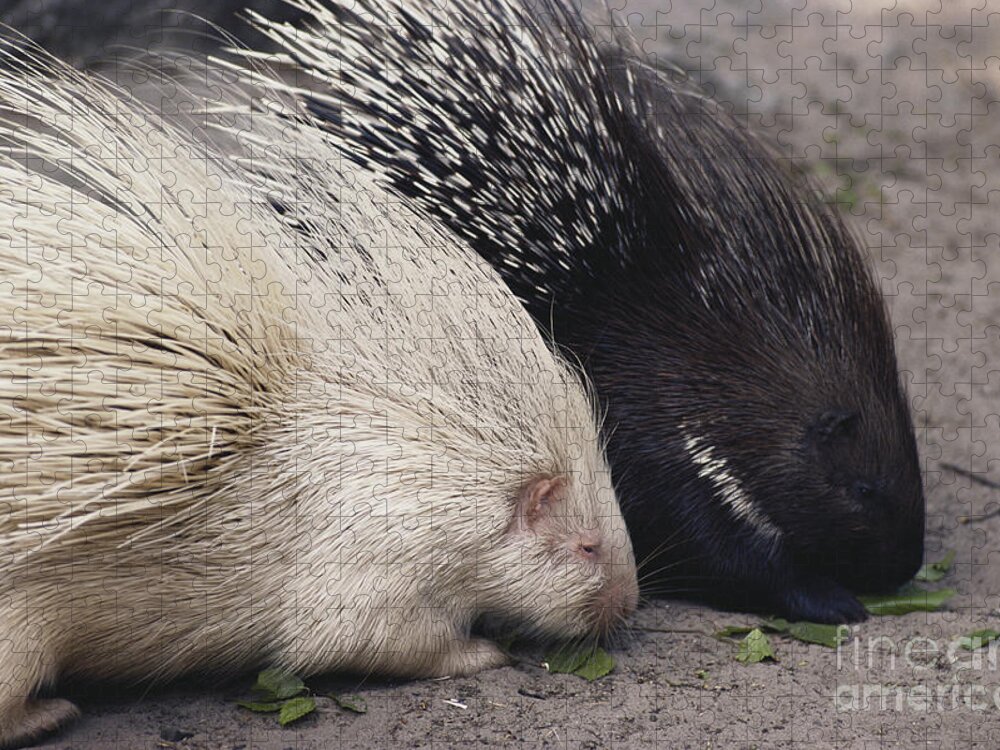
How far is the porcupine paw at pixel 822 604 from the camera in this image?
3.21 metres

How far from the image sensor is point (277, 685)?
2.61 m

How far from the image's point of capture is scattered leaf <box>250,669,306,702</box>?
2.60m

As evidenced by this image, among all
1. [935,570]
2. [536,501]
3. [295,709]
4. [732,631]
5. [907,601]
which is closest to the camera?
[295,709]

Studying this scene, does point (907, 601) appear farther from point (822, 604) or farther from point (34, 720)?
point (34, 720)

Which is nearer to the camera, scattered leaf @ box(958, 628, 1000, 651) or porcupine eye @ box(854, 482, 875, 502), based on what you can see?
scattered leaf @ box(958, 628, 1000, 651)

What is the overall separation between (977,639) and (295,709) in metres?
1.68

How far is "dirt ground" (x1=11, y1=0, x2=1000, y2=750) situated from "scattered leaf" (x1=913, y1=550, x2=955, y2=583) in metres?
0.04

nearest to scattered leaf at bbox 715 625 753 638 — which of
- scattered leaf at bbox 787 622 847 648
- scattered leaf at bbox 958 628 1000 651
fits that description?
scattered leaf at bbox 787 622 847 648

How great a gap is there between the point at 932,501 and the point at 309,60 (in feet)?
8.04

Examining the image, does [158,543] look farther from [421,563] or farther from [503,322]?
[503,322]

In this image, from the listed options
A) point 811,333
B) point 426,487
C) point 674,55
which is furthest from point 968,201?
point 426,487

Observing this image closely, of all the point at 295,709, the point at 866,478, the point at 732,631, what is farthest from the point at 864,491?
the point at 295,709

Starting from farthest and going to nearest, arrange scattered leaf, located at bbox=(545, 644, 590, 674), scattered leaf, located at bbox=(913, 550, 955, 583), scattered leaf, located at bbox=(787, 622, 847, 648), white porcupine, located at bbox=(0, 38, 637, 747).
Answer: scattered leaf, located at bbox=(913, 550, 955, 583) < scattered leaf, located at bbox=(787, 622, 847, 648) < scattered leaf, located at bbox=(545, 644, 590, 674) < white porcupine, located at bbox=(0, 38, 637, 747)

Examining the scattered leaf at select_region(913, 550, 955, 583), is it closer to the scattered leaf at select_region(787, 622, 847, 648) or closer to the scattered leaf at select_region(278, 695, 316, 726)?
the scattered leaf at select_region(787, 622, 847, 648)
